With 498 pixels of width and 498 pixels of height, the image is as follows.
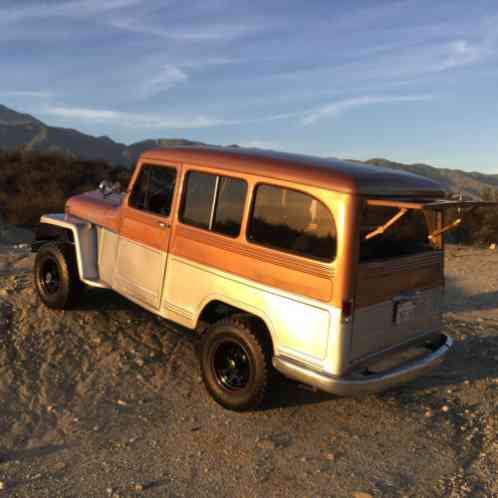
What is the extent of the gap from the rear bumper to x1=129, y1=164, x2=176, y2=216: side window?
1.89 metres

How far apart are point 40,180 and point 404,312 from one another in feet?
66.6

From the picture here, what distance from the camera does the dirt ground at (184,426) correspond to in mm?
3512

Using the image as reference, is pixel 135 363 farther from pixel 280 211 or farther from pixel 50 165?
pixel 50 165

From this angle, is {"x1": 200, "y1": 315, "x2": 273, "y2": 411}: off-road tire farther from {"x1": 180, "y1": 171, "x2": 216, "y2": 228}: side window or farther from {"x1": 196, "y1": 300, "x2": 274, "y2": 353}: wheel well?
{"x1": 180, "y1": 171, "x2": 216, "y2": 228}: side window

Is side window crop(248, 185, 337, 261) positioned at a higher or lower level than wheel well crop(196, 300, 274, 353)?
higher

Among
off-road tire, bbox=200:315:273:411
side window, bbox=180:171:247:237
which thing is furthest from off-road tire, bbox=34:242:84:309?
off-road tire, bbox=200:315:273:411

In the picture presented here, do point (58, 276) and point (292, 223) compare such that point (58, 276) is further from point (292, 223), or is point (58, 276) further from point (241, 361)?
point (292, 223)

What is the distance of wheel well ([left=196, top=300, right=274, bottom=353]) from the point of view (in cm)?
422

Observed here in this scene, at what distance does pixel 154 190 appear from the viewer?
504 cm

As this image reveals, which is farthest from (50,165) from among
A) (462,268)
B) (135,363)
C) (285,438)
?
(285,438)

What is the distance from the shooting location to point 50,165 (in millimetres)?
23781

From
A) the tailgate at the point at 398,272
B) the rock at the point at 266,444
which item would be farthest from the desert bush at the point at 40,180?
the tailgate at the point at 398,272

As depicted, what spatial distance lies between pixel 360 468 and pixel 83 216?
12.9 feet

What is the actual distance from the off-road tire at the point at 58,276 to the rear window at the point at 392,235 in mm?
3354
